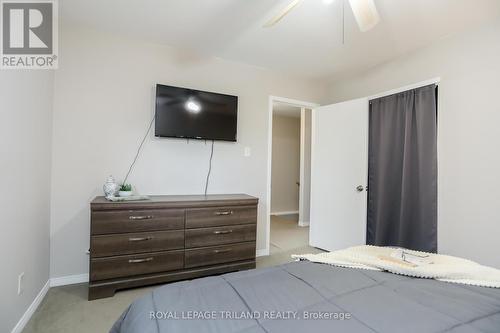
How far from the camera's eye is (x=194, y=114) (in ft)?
9.46

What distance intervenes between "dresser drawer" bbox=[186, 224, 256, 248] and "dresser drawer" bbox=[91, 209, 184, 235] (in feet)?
0.54

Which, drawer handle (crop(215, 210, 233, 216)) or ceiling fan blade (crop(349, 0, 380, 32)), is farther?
drawer handle (crop(215, 210, 233, 216))

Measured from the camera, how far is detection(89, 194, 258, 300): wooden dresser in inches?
85.8

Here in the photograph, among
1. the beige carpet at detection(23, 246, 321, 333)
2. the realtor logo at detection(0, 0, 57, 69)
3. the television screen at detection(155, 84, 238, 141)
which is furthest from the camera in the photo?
the television screen at detection(155, 84, 238, 141)

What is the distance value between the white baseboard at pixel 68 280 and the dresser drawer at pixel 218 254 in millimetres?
1031

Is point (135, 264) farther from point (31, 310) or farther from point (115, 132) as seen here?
point (115, 132)

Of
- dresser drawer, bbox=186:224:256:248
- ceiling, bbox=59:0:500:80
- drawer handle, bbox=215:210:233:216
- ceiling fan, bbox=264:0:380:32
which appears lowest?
dresser drawer, bbox=186:224:256:248

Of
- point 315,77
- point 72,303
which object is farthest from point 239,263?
point 315,77

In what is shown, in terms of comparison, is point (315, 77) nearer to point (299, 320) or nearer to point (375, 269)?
point (375, 269)

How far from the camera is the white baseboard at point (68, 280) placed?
243cm

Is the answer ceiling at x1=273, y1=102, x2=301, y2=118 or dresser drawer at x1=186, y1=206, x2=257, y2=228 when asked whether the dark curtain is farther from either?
ceiling at x1=273, y1=102, x2=301, y2=118

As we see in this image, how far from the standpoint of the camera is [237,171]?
129 inches

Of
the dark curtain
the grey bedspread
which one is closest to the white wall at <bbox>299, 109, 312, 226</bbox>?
the dark curtain

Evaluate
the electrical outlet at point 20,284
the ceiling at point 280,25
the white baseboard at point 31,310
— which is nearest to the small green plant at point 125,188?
the electrical outlet at point 20,284
